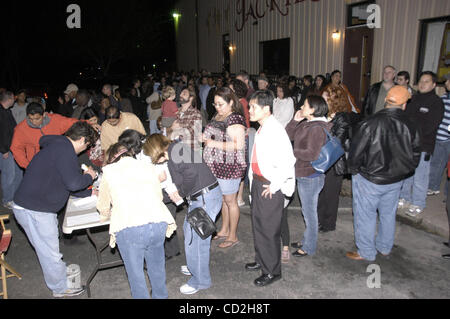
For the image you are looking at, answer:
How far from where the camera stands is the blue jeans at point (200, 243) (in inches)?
130

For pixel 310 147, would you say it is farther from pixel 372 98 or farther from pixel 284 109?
pixel 372 98

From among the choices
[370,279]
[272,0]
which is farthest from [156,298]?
[272,0]

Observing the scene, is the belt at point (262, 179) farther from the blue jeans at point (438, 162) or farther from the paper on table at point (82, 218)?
the blue jeans at point (438, 162)

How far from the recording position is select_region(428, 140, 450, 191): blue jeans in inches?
211

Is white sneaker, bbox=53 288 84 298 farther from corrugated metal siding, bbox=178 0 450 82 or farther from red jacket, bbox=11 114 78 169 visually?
corrugated metal siding, bbox=178 0 450 82

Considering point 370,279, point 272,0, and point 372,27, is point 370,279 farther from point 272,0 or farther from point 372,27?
point 272,0

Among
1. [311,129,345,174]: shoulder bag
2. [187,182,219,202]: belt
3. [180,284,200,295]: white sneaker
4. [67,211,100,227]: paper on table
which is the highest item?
[311,129,345,174]: shoulder bag

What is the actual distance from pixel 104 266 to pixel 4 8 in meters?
21.7

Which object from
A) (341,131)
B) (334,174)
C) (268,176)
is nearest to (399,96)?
(341,131)

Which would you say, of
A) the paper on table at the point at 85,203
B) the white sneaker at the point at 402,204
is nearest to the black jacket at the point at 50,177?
A: the paper on table at the point at 85,203

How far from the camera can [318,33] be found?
33.4 ft

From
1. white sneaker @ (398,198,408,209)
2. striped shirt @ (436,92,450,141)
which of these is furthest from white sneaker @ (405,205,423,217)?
striped shirt @ (436,92,450,141)

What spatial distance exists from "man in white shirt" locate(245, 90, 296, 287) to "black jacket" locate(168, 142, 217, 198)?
0.49 metres

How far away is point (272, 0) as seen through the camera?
Answer: 41.9ft
